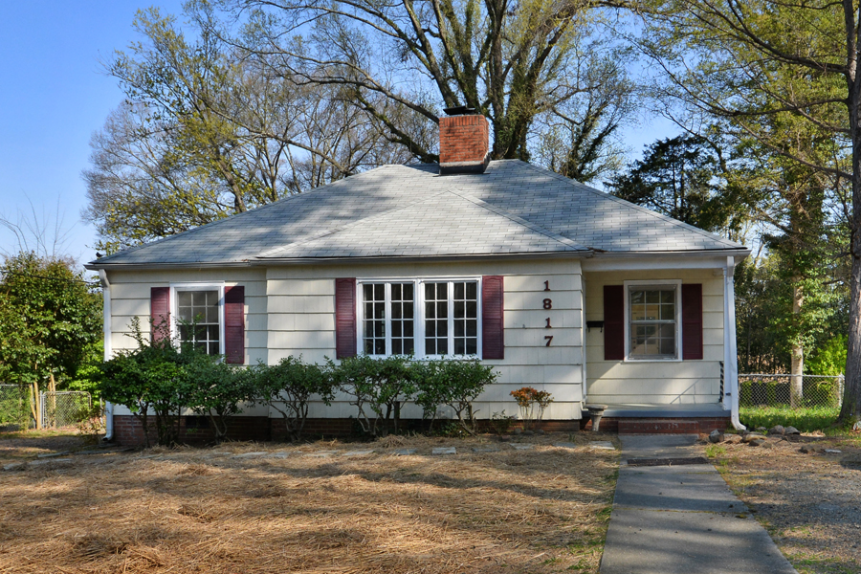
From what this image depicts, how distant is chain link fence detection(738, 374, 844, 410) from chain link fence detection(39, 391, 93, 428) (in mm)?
13780

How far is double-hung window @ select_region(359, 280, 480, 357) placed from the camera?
1073 cm

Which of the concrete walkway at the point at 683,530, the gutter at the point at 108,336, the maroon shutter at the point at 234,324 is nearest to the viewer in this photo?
the concrete walkway at the point at 683,530

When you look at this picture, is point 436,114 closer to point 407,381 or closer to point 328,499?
point 407,381

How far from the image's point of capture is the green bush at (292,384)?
10023 millimetres

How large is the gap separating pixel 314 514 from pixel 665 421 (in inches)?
254

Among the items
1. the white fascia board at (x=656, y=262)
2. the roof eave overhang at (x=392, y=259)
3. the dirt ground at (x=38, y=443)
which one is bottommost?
the dirt ground at (x=38, y=443)

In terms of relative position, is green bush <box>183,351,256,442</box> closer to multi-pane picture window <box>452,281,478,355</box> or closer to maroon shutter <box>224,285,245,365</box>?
maroon shutter <box>224,285,245,365</box>

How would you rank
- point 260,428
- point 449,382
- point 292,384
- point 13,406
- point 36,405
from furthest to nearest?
point 36,405 < point 13,406 < point 260,428 < point 292,384 < point 449,382

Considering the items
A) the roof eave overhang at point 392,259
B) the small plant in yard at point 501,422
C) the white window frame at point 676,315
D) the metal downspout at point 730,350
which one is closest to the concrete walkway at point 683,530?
the small plant in yard at point 501,422

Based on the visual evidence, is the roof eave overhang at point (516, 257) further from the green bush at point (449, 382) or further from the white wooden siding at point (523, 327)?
the green bush at point (449, 382)

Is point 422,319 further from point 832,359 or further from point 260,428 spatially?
point 832,359

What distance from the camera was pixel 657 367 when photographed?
1179 centimetres

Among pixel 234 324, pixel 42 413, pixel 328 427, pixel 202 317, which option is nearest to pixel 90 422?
pixel 42 413

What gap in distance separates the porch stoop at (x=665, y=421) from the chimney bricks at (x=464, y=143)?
19.2 feet
